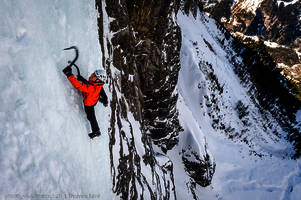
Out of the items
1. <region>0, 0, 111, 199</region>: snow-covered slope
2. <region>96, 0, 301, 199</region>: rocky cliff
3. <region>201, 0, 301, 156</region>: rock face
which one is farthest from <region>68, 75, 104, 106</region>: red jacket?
<region>201, 0, 301, 156</region>: rock face

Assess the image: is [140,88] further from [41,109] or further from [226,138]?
[226,138]

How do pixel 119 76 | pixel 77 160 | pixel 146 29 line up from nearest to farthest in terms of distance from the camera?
pixel 77 160 → pixel 119 76 → pixel 146 29

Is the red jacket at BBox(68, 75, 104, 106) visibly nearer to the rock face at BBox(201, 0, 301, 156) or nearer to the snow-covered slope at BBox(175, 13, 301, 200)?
the snow-covered slope at BBox(175, 13, 301, 200)

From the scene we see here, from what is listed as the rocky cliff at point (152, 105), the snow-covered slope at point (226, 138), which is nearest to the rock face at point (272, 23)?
the snow-covered slope at point (226, 138)

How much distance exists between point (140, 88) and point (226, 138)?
21.1 meters

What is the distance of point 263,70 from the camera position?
206 ft

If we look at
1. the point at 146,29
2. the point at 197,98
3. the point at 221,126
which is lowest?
the point at 221,126

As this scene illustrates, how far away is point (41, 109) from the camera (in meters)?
3.11

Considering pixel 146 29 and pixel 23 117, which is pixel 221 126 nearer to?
pixel 146 29

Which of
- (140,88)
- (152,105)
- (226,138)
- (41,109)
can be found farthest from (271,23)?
(41,109)

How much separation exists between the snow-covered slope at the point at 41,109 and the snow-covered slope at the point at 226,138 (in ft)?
48.5

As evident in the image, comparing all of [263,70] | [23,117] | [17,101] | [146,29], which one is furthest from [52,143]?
[263,70]

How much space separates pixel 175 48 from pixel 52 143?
40.2ft

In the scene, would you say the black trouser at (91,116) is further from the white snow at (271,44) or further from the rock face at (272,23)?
the white snow at (271,44)
